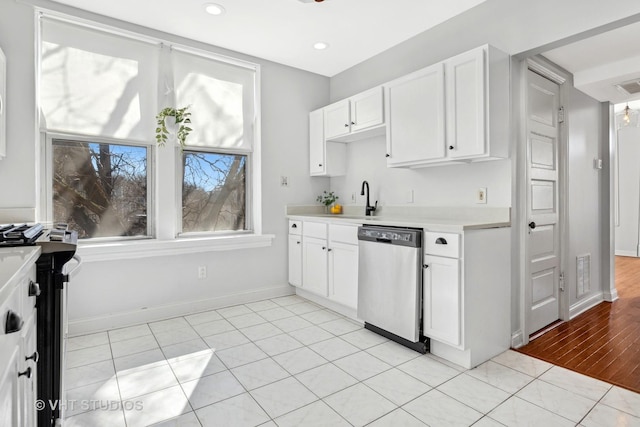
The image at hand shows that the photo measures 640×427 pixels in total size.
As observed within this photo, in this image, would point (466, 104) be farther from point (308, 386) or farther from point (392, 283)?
point (308, 386)

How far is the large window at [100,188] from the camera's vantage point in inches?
117

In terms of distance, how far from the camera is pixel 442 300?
2.39 meters

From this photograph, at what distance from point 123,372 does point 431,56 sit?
3503 millimetres

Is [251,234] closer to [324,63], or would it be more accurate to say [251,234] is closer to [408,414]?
[324,63]

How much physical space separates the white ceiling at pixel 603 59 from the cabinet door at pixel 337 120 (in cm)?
181

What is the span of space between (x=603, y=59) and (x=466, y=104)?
164 centimetres

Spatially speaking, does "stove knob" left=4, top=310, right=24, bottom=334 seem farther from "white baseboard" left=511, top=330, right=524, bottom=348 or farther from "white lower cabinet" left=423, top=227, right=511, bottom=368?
"white baseboard" left=511, top=330, right=524, bottom=348

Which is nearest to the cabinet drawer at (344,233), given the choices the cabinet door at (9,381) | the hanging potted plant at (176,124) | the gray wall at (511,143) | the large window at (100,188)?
the gray wall at (511,143)

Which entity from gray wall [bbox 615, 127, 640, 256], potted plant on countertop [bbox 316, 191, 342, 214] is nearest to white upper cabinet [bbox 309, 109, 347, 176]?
potted plant on countertop [bbox 316, 191, 342, 214]

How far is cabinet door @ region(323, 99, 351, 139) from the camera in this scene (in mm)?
3666

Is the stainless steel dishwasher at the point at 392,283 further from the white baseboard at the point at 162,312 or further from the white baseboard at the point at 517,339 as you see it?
the white baseboard at the point at 162,312

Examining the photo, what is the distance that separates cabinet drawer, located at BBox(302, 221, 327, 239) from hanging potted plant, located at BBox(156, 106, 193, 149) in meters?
1.48

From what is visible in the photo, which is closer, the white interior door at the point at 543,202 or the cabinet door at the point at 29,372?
the cabinet door at the point at 29,372

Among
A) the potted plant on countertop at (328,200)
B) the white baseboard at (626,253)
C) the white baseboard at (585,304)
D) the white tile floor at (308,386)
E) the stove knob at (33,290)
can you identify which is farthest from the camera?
the white baseboard at (626,253)
